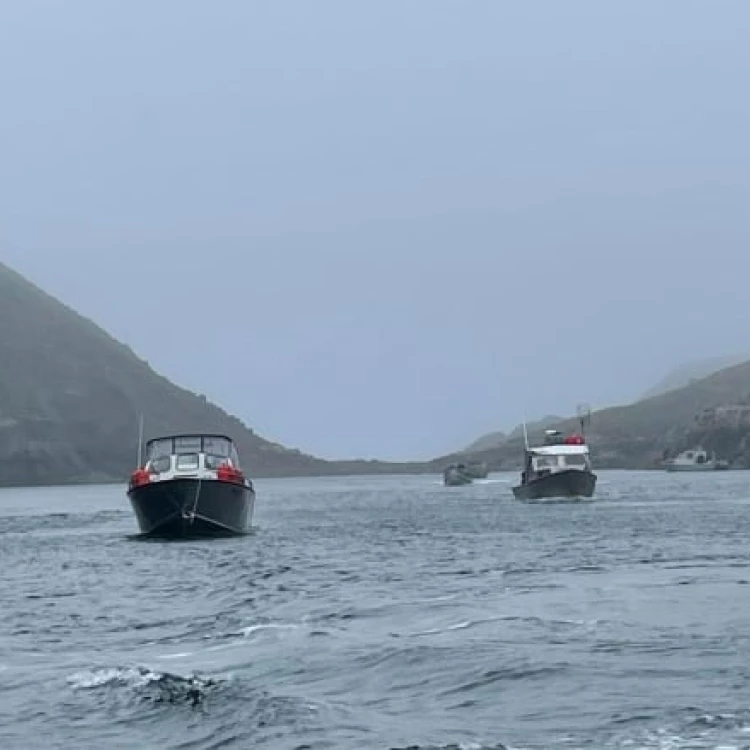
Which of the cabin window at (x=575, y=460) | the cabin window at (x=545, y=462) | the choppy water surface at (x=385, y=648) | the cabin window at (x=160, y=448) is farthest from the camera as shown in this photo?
the cabin window at (x=545, y=462)

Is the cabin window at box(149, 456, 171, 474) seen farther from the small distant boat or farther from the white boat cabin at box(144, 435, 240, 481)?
the small distant boat

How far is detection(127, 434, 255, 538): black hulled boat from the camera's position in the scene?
74.1 metres

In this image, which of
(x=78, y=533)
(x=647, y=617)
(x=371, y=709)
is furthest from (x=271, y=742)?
(x=78, y=533)

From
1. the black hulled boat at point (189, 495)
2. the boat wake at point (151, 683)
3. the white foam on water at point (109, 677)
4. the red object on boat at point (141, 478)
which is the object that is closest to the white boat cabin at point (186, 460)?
the black hulled boat at point (189, 495)

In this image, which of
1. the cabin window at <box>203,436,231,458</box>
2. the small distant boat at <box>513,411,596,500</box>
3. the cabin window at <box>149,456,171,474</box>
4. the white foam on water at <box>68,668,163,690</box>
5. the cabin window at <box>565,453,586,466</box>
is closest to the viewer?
the white foam on water at <box>68,668,163,690</box>

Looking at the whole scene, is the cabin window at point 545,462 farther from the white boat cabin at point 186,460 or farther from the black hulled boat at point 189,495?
the black hulled boat at point 189,495

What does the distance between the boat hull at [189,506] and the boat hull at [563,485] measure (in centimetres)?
4942

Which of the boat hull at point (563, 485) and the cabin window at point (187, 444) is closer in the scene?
the cabin window at point (187, 444)

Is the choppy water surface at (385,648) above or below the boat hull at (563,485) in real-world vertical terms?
below

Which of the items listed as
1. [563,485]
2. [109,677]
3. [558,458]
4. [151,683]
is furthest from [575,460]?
[151,683]

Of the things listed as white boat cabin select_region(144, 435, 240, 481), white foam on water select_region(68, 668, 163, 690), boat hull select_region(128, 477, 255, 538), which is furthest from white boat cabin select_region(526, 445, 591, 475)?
white foam on water select_region(68, 668, 163, 690)

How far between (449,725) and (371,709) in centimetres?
181

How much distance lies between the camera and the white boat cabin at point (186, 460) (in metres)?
75.0

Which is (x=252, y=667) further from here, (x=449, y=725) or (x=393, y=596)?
(x=393, y=596)
